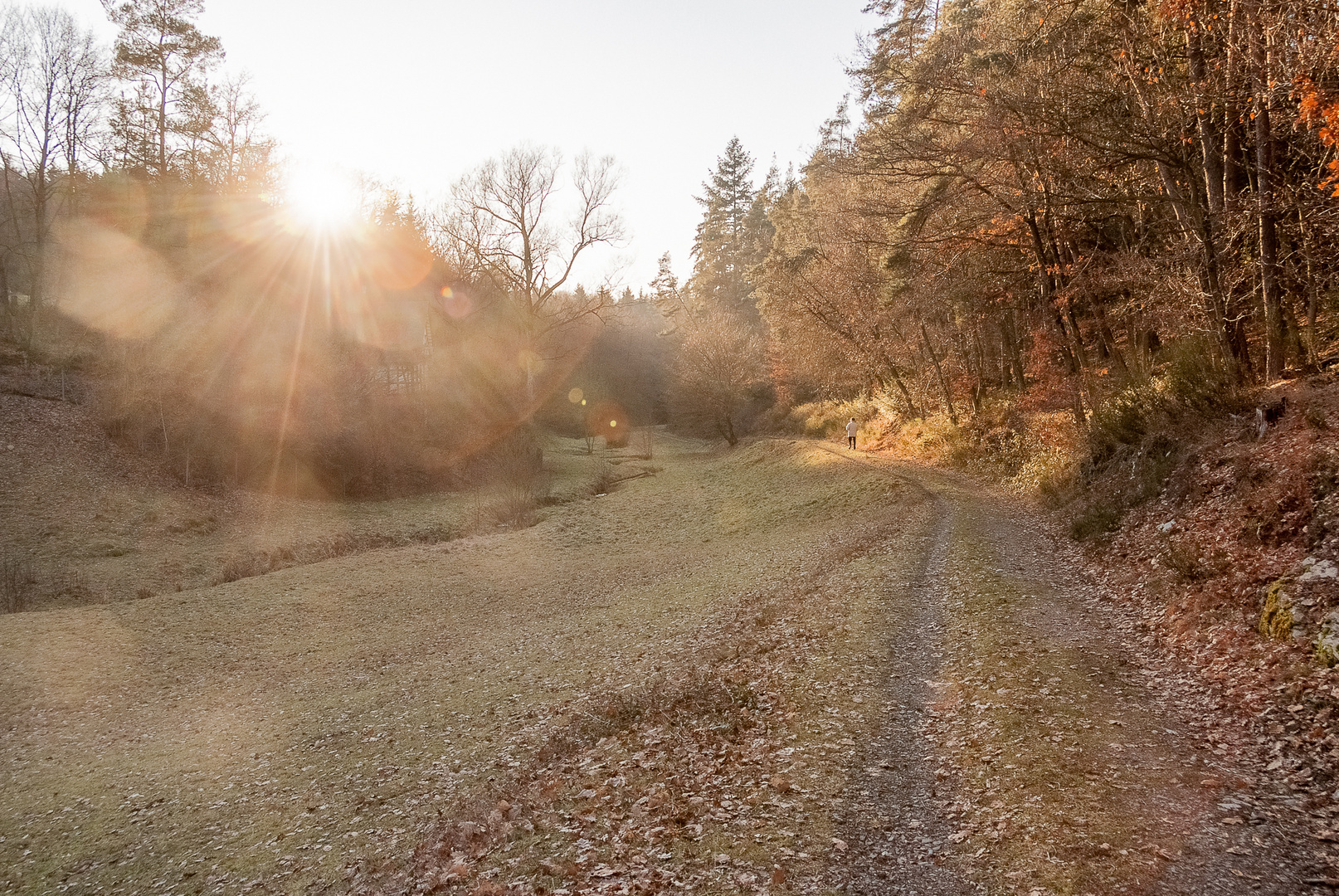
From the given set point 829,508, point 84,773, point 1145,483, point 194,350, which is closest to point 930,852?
point 1145,483

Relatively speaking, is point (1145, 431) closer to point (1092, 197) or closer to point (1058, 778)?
point (1092, 197)

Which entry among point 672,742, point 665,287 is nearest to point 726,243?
point 665,287

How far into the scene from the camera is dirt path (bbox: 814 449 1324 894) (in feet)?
16.4

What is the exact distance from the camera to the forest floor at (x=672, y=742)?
5.54 metres

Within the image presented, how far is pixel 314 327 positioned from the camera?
35.2m

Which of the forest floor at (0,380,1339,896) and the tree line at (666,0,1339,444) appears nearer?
the forest floor at (0,380,1339,896)

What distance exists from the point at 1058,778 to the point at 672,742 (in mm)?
3944

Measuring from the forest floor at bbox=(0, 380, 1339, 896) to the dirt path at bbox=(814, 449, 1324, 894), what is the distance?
0.03 m

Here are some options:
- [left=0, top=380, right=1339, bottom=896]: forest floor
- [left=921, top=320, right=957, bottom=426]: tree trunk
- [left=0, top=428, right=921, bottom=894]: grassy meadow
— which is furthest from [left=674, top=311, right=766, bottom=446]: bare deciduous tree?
[left=0, top=380, right=1339, bottom=896]: forest floor

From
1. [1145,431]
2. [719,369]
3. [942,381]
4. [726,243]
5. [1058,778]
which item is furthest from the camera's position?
[726,243]

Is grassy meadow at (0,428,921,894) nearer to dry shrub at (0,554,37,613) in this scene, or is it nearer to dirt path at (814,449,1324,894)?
dirt path at (814,449,1324,894)

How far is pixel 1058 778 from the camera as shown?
6.15 m

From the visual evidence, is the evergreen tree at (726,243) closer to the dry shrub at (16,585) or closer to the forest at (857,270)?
the forest at (857,270)

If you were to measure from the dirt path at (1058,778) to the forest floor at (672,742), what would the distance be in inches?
1.2
